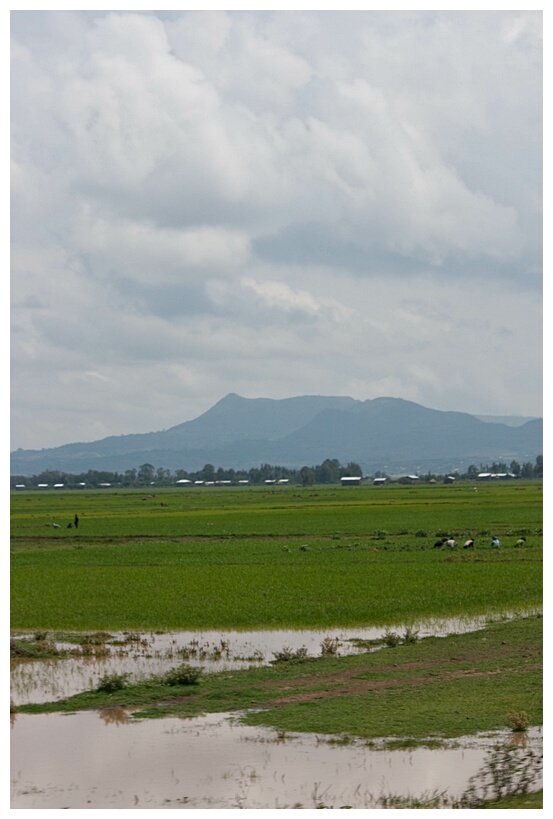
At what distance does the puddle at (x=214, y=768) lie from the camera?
10.7m

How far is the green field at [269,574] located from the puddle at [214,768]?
10.2 metres

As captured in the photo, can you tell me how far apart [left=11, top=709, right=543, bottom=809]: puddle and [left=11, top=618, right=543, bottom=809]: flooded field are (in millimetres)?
13

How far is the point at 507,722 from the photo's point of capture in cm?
1290

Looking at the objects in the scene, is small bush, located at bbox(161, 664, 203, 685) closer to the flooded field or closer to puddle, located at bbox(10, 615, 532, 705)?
puddle, located at bbox(10, 615, 532, 705)

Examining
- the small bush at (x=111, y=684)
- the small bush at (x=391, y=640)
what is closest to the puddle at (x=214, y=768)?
the small bush at (x=111, y=684)

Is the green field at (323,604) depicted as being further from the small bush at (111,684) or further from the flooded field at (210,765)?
the flooded field at (210,765)

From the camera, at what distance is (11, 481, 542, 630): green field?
24.8m

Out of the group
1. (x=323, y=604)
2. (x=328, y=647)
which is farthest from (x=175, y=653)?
(x=323, y=604)

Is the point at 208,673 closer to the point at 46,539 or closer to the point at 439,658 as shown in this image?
the point at 439,658

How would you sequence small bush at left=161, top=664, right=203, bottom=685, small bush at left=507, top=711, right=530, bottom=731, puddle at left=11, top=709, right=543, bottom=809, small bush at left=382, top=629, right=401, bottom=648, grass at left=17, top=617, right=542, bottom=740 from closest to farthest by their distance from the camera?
puddle at left=11, top=709, right=543, bottom=809 < small bush at left=507, top=711, right=530, bottom=731 < grass at left=17, top=617, right=542, bottom=740 < small bush at left=161, top=664, right=203, bottom=685 < small bush at left=382, top=629, right=401, bottom=648

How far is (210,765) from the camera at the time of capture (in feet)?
38.8

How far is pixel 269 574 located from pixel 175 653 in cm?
1368

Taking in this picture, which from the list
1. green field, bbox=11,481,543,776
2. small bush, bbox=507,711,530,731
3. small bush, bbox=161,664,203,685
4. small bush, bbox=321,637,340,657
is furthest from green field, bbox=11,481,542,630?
small bush, bbox=507,711,530,731

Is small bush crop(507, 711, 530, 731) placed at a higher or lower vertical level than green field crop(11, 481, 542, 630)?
higher
